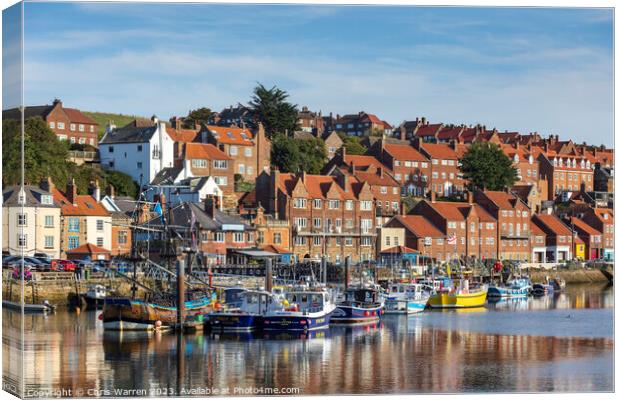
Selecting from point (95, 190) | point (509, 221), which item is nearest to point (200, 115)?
point (509, 221)

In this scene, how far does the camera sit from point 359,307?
41500 millimetres

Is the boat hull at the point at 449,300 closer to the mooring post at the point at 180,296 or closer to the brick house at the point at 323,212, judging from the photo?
the brick house at the point at 323,212

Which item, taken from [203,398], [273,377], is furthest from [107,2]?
[273,377]

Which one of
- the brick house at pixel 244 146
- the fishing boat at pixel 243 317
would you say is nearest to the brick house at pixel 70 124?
the brick house at pixel 244 146

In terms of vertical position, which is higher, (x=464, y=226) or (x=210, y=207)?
(x=210, y=207)

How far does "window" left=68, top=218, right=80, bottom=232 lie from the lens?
5075 cm

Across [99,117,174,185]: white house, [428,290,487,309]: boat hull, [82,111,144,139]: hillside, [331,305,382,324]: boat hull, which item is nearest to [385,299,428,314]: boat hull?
[428,290,487,309]: boat hull

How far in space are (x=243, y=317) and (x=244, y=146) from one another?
3826 cm

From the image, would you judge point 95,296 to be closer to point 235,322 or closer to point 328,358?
point 235,322

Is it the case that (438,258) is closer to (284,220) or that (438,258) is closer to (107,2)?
(284,220)

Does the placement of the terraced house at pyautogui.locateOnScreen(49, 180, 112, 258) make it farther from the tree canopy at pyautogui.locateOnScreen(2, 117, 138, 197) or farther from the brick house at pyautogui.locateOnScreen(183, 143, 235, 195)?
the brick house at pyautogui.locateOnScreen(183, 143, 235, 195)

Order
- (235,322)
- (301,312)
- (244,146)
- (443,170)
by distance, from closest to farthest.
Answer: (235,322) < (301,312) < (244,146) < (443,170)

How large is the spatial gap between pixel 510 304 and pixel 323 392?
35012 millimetres

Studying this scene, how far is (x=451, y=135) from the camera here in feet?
351
